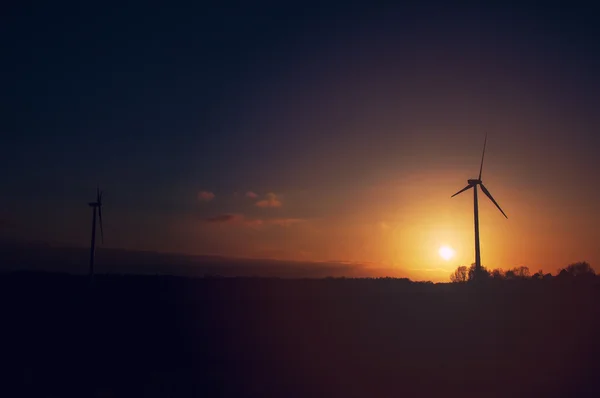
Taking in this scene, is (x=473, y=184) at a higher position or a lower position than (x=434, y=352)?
higher

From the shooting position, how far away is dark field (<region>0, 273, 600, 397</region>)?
45.0 m

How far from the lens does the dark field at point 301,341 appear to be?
148 ft

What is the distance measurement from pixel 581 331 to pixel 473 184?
34.3 m

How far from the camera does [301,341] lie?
63.3 metres

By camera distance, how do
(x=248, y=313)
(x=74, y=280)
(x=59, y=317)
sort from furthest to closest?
(x=74, y=280)
(x=248, y=313)
(x=59, y=317)

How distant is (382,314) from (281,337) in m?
21.3

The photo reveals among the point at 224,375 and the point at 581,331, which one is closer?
the point at 224,375

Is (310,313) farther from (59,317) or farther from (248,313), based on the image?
(59,317)

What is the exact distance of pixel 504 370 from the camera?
5066 cm

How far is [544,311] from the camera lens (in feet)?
266

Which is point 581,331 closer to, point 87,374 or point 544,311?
point 544,311

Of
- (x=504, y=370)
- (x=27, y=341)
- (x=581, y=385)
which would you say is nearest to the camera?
(x=581, y=385)

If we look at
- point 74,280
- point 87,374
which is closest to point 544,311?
point 87,374

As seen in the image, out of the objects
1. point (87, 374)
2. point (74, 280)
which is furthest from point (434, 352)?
point (74, 280)
